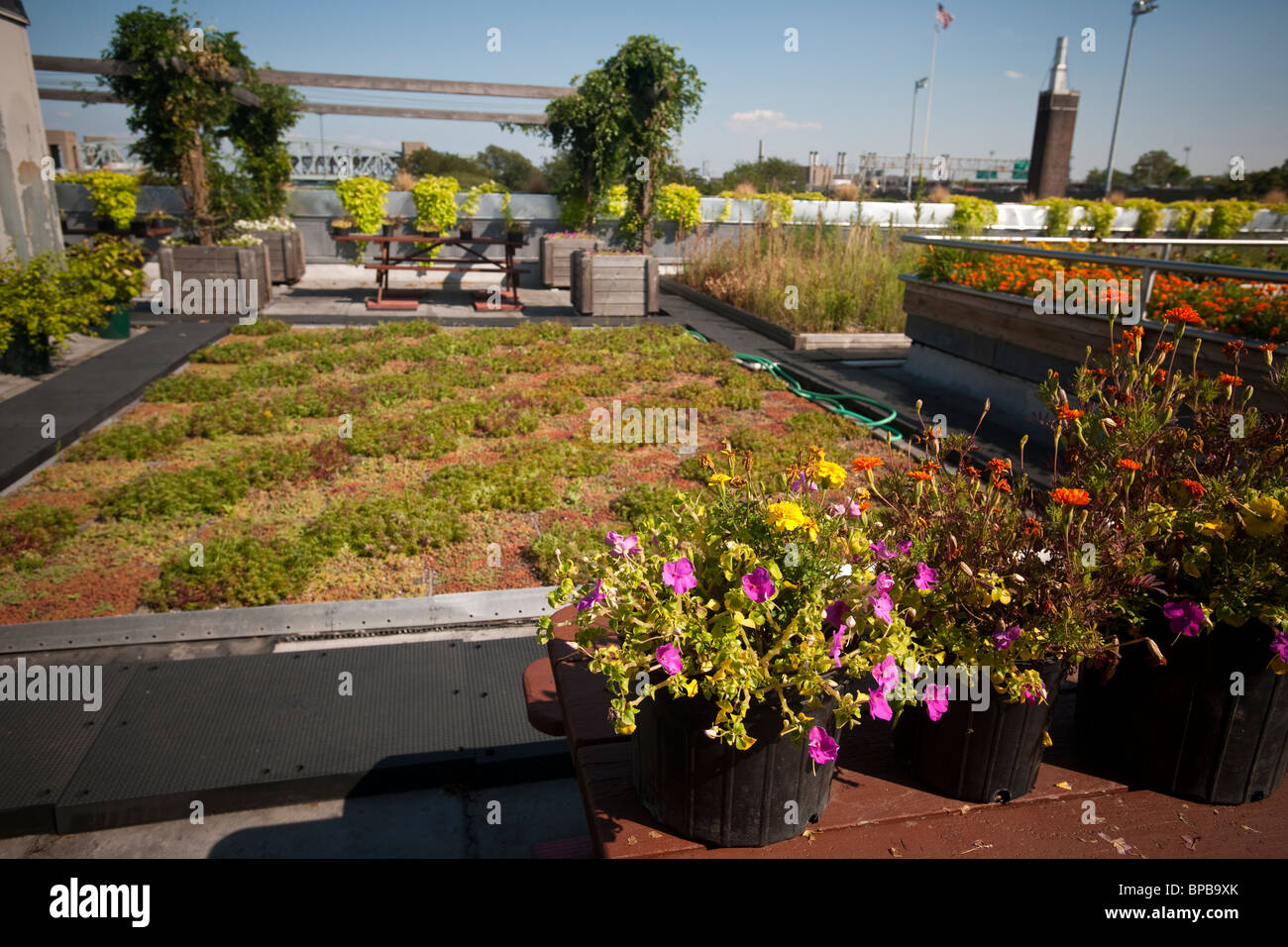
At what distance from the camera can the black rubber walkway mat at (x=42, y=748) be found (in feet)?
7.84

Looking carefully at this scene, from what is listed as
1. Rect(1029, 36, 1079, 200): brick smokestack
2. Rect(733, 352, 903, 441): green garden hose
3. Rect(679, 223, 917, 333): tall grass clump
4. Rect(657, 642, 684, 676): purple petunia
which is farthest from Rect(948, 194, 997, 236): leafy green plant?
Rect(1029, 36, 1079, 200): brick smokestack

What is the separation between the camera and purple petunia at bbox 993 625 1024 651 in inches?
53.3

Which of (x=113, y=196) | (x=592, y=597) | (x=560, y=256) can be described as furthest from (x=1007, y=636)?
(x=113, y=196)

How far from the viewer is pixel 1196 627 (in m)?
1.35

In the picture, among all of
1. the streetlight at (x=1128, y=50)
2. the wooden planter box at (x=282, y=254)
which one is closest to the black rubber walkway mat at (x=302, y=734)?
the wooden planter box at (x=282, y=254)

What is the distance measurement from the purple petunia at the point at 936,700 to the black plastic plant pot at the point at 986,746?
49 millimetres

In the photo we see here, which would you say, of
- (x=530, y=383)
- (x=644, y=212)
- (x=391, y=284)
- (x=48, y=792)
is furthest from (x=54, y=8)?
(x=48, y=792)

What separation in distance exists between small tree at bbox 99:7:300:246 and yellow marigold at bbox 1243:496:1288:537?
1226 centimetres

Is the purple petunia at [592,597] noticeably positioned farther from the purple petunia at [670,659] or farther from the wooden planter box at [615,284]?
the wooden planter box at [615,284]

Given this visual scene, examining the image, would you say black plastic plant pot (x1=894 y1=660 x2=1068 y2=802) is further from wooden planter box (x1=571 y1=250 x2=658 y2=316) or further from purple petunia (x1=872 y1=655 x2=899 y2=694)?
wooden planter box (x1=571 y1=250 x2=658 y2=316)

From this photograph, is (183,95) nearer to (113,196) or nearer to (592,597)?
(113,196)

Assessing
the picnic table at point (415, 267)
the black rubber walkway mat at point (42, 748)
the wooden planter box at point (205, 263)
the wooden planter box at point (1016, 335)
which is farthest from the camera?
the picnic table at point (415, 267)

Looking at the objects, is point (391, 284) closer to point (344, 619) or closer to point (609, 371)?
point (609, 371)

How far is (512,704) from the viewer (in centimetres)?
300
